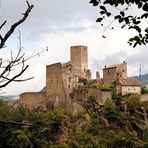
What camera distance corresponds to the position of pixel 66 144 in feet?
153

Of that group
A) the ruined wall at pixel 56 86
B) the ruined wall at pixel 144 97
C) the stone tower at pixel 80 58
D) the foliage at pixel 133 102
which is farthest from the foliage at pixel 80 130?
the stone tower at pixel 80 58

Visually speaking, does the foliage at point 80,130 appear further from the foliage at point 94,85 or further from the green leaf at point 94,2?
the green leaf at point 94,2

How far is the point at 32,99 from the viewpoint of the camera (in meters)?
53.6

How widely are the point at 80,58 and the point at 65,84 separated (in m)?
8.30

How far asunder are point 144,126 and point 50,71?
9857 mm

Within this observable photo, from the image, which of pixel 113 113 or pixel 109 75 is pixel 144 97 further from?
pixel 113 113

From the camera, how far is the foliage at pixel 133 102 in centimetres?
5053

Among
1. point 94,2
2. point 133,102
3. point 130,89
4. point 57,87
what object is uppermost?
point 57,87

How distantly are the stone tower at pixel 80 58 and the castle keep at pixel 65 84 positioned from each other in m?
2.24

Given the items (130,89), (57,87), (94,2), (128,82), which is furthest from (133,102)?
(94,2)

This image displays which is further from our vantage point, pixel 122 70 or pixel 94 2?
pixel 122 70

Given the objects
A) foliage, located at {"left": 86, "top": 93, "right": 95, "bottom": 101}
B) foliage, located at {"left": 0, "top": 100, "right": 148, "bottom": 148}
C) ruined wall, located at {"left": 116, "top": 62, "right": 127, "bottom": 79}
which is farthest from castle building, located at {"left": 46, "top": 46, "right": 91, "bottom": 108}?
ruined wall, located at {"left": 116, "top": 62, "right": 127, "bottom": 79}

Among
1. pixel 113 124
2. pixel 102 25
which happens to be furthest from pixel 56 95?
pixel 102 25

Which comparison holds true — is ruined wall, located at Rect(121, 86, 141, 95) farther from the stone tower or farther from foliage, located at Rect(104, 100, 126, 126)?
the stone tower
